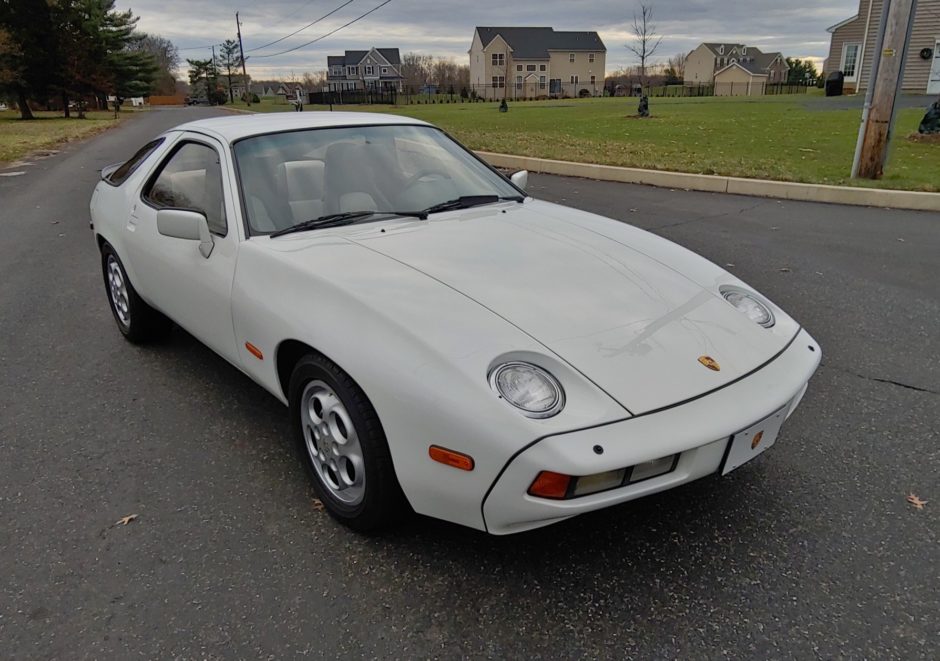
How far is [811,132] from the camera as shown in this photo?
51.8ft

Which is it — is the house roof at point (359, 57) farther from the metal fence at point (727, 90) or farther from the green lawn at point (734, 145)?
the green lawn at point (734, 145)

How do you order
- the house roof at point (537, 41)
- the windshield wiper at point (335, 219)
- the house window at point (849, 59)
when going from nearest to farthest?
the windshield wiper at point (335, 219) → the house window at point (849, 59) → the house roof at point (537, 41)

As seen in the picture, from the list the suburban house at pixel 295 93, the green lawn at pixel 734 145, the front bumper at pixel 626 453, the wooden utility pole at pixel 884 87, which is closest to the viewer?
the front bumper at pixel 626 453

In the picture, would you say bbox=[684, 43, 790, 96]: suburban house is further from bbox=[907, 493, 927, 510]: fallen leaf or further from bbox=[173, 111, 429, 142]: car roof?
bbox=[907, 493, 927, 510]: fallen leaf

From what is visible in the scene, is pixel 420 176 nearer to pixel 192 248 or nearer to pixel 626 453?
pixel 192 248

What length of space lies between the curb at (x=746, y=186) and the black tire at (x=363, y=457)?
8.50 metres

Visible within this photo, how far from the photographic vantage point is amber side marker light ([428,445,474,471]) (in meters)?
1.94

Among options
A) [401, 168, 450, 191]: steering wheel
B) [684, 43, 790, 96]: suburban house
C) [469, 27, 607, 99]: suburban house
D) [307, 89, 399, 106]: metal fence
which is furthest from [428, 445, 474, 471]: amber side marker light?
[684, 43, 790, 96]: suburban house

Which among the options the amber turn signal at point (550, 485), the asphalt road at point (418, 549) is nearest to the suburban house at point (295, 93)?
the asphalt road at point (418, 549)

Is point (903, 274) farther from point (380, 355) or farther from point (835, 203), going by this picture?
point (380, 355)

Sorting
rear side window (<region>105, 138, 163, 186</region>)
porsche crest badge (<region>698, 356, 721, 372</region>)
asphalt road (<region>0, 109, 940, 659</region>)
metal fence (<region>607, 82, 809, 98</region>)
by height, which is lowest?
asphalt road (<region>0, 109, 940, 659</region>)

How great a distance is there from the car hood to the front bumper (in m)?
0.06

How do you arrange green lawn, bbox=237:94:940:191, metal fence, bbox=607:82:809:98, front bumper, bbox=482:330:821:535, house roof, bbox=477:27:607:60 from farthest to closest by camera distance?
house roof, bbox=477:27:607:60 → metal fence, bbox=607:82:809:98 → green lawn, bbox=237:94:940:191 → front bumper, bbox=482:330:821:535

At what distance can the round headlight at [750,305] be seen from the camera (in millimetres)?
2656
